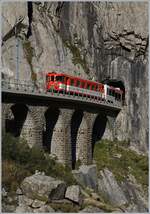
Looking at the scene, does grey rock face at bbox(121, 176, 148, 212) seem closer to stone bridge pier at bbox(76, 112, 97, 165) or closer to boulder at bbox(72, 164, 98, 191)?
boulder at bbox(72, 164, 98, 191)

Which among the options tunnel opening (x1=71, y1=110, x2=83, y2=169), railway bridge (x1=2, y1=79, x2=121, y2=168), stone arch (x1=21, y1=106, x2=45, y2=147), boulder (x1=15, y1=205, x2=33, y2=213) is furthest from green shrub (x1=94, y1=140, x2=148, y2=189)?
boulder (x1=15, y1=205, x2=33, y2=213)

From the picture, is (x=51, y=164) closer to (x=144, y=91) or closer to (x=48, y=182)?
(x=48, y=182)

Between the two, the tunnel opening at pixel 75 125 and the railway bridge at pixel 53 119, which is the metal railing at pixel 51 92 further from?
the tunnel opening at pixel 75 125

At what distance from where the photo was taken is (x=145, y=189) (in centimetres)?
5369

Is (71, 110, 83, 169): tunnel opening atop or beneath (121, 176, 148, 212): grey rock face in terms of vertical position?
atop

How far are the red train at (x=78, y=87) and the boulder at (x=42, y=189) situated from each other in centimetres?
1682

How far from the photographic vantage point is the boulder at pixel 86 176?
1891 inches

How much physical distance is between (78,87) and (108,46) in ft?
44.1

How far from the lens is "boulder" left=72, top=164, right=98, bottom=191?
48031 mm

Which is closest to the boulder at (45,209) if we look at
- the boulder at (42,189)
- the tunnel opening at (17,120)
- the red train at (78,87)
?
the boulder at (42,189)

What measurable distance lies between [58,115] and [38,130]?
4.61 m

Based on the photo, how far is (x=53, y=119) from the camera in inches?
1982

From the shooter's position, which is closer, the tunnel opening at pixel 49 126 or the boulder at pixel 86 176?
the boulder at pixel 86 176

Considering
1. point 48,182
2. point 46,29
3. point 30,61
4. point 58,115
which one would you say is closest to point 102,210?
point 48,182
